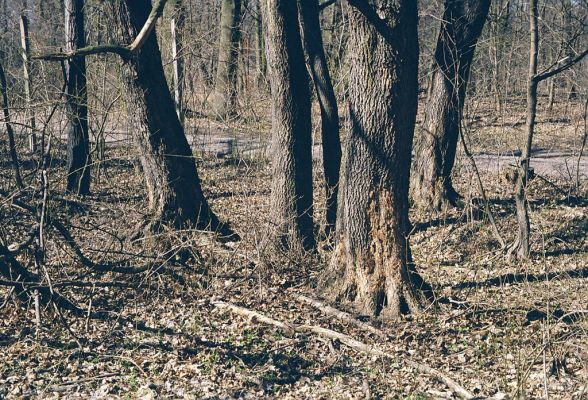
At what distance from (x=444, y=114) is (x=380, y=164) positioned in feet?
15.2

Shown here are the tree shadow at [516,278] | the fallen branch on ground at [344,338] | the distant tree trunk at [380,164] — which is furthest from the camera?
the tree shadow at [516,278]

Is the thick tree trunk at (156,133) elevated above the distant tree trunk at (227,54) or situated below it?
below

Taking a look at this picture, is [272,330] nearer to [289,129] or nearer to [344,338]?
[344,338]

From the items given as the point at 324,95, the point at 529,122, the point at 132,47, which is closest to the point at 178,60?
the point at 324,95

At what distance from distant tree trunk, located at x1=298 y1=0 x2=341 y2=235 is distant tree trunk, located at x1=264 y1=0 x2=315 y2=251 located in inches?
39.7

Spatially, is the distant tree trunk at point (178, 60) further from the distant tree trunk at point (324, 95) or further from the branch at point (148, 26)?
the branch at point (148, 26)

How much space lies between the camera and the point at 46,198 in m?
7.13

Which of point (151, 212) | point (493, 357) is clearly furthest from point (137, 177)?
point (493, 357)

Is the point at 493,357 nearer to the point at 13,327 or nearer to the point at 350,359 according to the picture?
the point at 350,359

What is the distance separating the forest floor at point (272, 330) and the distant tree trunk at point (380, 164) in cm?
33

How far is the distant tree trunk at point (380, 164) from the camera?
24.0 feet

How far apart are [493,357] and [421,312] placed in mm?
1006

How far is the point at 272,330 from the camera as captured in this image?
748 centimetres

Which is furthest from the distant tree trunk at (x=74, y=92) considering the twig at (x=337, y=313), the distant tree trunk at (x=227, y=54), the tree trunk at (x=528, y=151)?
the tree trunk at (x=528, y=151)
